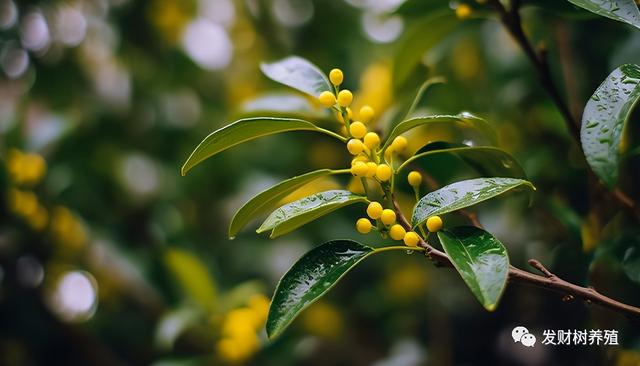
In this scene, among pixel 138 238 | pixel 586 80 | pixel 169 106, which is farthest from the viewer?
pixel 169 106

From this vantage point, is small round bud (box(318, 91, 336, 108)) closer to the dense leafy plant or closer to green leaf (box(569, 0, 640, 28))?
the dense leafy plant

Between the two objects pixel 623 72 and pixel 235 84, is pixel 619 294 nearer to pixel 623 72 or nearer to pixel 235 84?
pixel 623 72

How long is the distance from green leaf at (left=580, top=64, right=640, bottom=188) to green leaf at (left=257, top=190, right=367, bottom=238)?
210 millimetres

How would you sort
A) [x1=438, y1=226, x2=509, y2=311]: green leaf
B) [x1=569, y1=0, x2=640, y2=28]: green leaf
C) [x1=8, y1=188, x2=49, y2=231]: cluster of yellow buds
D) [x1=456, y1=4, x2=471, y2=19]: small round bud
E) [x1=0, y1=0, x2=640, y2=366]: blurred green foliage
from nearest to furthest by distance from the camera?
[x1=438, y1=226, x2=509, y2=311]: green leaf, [x1=569, y1=0, x2=640, y2=28]: green leaf, [x1=456, y1=4, x2=471, y2=19]: small round bud, [x1=0, y1=0, x2=640, y2=366]: blurred green foliage, [x1=8, y1=188, x2=49, y2=231]: cluster of yellow buds

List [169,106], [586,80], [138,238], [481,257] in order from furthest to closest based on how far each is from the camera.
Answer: [169,106] → [138,238] → [586,80] → [481,257]

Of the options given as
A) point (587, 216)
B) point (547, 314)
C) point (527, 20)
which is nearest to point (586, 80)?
point (527, 20)

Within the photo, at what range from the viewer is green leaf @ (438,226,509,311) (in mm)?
452

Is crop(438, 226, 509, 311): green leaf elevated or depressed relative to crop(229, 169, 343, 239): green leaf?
depressed

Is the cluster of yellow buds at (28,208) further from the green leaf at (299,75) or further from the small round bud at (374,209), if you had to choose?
the small round bud at (374,209)

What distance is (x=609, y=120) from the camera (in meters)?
0.50

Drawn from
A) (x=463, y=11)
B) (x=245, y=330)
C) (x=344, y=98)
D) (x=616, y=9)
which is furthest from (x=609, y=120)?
(x=245, y=330)

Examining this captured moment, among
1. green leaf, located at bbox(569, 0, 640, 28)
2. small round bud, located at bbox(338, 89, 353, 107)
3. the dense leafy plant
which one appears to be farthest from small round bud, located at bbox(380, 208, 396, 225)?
green leaf, located at bbox(569, 0, 640, 28)

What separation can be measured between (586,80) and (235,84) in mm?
968

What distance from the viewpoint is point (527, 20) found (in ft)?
3.71
